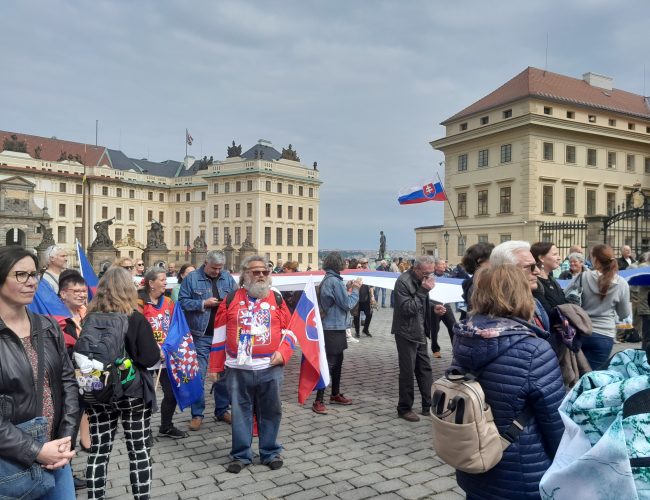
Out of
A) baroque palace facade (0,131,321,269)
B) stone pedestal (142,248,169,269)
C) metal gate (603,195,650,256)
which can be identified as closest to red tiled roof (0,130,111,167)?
baroque palace facade (0,131,321,269)

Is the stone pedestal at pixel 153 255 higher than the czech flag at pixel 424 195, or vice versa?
the czech flag at pixel 424 195

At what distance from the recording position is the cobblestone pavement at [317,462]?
4516mm

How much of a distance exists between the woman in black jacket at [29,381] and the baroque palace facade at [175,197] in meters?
72.2

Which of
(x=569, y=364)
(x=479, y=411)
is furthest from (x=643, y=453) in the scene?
(x=569, y=364)

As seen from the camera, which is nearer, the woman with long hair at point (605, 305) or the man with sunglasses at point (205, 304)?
the woman with long hair at point (605, 305)

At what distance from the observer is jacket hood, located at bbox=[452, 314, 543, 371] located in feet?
8.75

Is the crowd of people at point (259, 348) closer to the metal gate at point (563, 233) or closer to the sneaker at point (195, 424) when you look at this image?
the sneaker at point (195, 424)

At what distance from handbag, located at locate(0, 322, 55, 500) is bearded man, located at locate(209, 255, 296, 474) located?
2.39 m

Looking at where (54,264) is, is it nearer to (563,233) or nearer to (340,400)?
(340,400)

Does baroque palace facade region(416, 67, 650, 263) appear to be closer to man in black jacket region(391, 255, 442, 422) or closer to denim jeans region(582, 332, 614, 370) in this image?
man in black jacket region(391, 255, 442, 422)

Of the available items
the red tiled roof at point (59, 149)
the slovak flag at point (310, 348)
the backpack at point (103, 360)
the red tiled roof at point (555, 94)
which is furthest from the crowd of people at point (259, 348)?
the red tiled roof at point (59, 149)

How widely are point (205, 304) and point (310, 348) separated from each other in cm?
150

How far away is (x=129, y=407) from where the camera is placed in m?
3.95

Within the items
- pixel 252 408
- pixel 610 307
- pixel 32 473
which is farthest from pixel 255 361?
pixel 610 307
